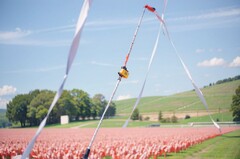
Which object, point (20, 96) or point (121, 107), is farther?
point (121, 107)

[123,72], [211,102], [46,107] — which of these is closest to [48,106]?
[46,107]

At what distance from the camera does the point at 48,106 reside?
30.8 metres

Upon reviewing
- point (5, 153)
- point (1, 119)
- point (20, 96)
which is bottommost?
point (5, 153)

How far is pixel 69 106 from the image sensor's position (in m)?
47.0

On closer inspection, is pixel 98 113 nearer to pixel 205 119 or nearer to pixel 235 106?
pixel 205 119

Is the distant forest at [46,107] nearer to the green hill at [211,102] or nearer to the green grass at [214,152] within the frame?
the green hill at [211,102]

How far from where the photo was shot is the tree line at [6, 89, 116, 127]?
86.7 feet

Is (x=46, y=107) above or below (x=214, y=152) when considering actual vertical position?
above

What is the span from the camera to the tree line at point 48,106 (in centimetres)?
2644

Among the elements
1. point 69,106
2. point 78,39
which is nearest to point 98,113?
point 69,106

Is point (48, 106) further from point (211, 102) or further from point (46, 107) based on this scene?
point (211, 102)

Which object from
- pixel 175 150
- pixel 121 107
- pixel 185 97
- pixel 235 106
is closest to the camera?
pixel 175 150

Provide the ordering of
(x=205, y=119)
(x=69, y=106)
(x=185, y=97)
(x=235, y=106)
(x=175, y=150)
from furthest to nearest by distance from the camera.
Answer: (x=185, y=97) < (x=205, y=119) < (x=69, y=106) < (x=235, y=106) < (x=175, y=150)

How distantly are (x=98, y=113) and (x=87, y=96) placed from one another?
14.2 feet
